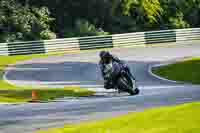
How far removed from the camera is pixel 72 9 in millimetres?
48438

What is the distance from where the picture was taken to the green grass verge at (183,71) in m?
27.0

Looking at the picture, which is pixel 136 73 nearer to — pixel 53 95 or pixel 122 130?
pixel 53 95

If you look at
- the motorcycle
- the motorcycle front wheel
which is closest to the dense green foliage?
the motorcycle

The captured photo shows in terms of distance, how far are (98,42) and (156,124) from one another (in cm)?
3230

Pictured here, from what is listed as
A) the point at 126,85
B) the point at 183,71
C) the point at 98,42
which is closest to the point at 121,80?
the point at 126,85

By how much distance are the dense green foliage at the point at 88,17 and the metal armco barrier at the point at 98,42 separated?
9.21 ft

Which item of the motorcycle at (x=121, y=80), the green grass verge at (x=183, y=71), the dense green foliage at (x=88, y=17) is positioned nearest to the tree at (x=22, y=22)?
the dense green foliage at (x=88, y=17)

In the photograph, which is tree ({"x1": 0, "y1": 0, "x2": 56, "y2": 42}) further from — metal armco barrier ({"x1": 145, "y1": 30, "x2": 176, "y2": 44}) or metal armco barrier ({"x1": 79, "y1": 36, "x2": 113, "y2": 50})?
metal armco barrier ({"x1": 145, "y1": 30, "x2": 176, "y2": 44})

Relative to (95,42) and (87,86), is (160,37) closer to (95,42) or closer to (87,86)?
(95,42)

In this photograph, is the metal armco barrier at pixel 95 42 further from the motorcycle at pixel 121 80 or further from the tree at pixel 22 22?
the motorcycle at pixel 121 80

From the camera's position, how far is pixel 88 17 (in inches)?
1886

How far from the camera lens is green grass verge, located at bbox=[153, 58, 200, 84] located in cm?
2695

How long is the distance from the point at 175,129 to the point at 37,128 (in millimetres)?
3623

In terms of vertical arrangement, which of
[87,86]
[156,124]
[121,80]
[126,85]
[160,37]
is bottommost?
[160,37]
